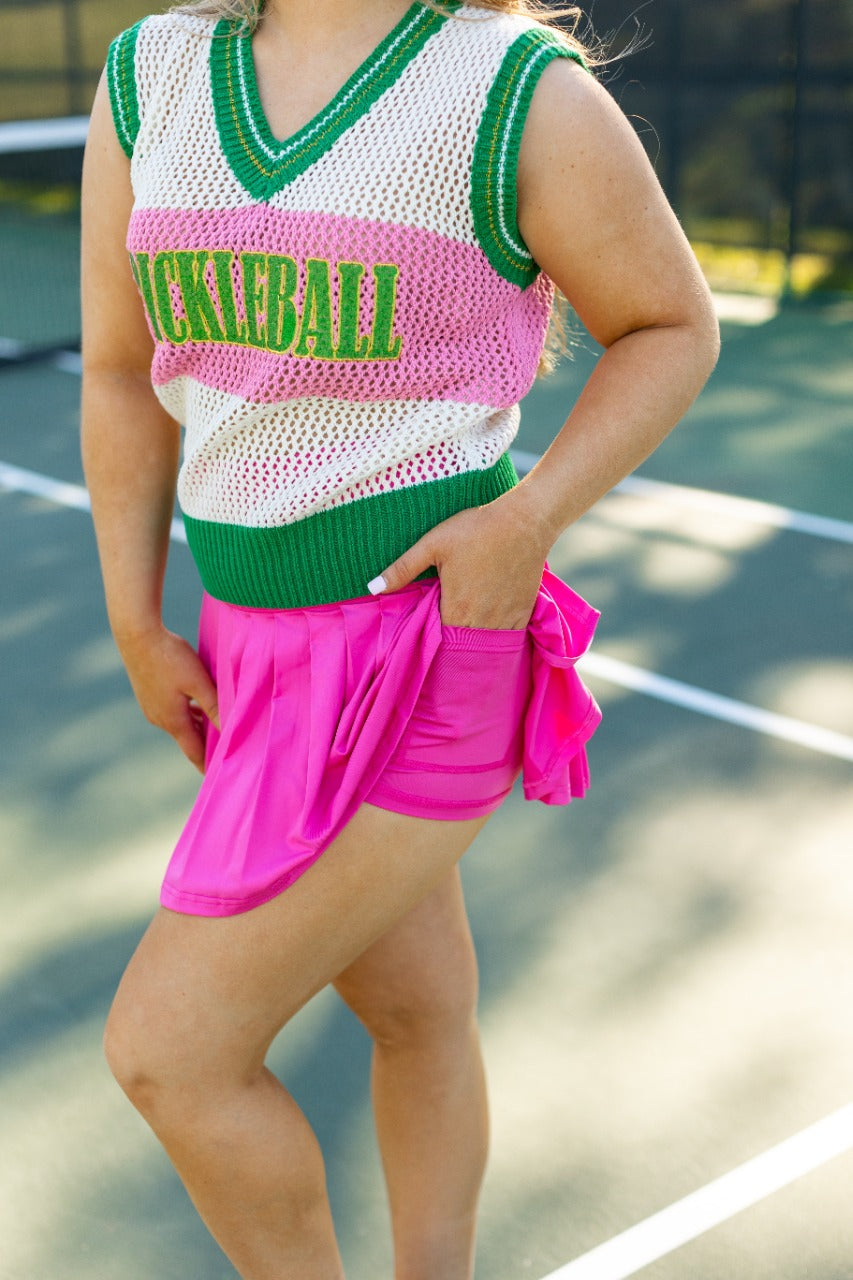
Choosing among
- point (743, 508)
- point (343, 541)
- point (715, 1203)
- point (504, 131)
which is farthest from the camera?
point (743, 508)

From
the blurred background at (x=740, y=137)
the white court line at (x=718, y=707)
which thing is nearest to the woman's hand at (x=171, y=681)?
the white court line at (x=718, y=707)

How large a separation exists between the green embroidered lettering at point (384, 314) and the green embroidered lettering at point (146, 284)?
277 mm

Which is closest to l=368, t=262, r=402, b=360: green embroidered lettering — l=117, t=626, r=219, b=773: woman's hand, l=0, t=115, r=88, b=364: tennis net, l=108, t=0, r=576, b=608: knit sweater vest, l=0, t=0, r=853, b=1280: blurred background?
l=108, t=0, r=576, b=608: knit sweater vest

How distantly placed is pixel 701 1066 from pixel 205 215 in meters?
1.79

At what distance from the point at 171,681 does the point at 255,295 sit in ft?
1.78

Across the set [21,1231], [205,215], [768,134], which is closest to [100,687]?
[21,1231]

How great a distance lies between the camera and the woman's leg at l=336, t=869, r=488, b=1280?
1962 mm

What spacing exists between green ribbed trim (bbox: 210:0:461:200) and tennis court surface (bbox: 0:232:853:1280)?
1580mm

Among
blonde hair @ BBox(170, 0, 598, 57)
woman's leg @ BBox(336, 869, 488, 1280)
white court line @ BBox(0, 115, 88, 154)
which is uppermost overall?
blonde hair @ BBox(170, 0, 598, 57)

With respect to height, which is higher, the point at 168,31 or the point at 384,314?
the point at 168,31

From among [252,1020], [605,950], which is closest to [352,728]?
[252,1020]

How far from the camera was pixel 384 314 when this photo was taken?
1605 mm

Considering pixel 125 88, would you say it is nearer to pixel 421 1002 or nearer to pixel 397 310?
pixel 397 310

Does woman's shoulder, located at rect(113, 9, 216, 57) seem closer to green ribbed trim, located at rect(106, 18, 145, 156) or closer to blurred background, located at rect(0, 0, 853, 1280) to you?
green ribbed trim, located at rect(106, 18, 145, 156)
